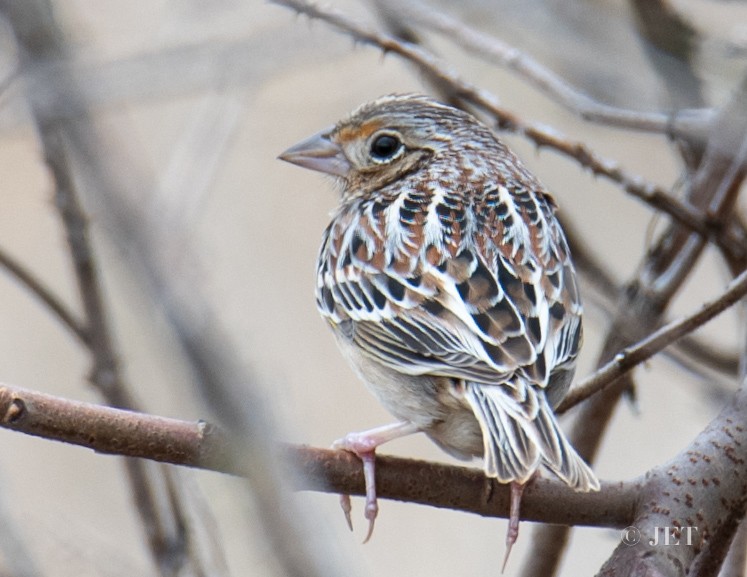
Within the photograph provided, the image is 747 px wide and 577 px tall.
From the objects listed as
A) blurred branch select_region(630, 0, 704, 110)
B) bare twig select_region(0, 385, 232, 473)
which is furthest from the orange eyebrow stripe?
bare twig select_region(0, 385, 232, 473)

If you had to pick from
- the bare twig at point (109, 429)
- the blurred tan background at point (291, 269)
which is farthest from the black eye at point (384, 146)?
the bare twig at point (109, 429)

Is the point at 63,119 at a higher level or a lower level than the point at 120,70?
higher

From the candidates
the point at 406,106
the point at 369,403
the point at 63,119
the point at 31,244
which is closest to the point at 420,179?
the point at 406,106

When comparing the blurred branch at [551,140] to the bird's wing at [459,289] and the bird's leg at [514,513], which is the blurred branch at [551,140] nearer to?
the bird's wing at [459,289]

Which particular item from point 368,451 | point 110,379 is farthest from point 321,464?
point 110,379

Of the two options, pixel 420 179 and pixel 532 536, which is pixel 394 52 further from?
pixel 532 536

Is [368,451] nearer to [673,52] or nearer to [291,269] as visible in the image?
[673,52]

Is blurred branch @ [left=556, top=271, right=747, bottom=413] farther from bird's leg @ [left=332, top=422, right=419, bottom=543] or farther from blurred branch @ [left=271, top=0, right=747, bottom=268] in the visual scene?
blurred branch @ [left=271, top=0, right=747, bottom=268]
